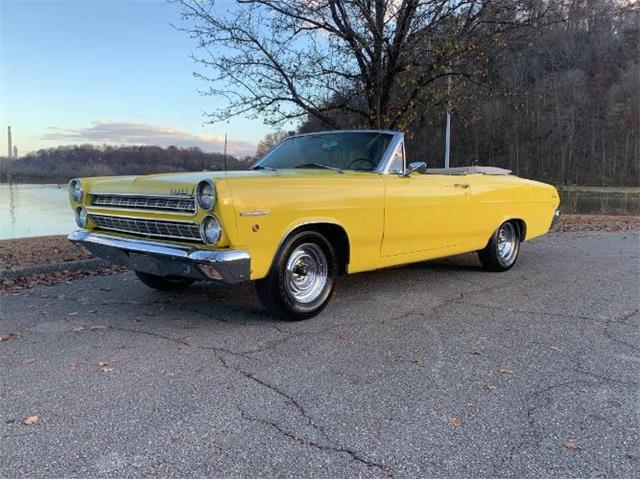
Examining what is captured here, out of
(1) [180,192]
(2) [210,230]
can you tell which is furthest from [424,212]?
(1) [180,192]

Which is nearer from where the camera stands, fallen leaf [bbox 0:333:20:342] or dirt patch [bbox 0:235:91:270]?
fallen leaf [bbox 0:333:20:342]

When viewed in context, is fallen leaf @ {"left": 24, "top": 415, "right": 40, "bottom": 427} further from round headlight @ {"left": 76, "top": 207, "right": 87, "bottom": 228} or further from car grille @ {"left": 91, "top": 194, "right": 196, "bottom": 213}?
round headlight @ {"left": 76, "top": 207, "right": 87, "bottom": 228}

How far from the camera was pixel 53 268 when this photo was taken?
7070 mm

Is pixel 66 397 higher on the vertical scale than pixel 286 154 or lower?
lower

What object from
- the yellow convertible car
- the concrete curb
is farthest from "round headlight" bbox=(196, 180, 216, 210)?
the concrete curb

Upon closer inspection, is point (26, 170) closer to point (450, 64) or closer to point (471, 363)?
point (450, 64)

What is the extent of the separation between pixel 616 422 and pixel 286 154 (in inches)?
167

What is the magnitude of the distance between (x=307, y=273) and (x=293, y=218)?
0.64 meters

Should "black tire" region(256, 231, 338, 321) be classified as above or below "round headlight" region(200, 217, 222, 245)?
below

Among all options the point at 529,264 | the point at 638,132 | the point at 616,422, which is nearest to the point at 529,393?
the point at 616,422

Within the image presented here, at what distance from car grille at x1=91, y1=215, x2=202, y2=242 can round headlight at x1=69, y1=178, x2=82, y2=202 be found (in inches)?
10.7

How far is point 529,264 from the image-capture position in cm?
784

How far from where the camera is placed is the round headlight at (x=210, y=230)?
406 cm

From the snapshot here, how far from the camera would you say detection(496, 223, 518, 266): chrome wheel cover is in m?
7.31
